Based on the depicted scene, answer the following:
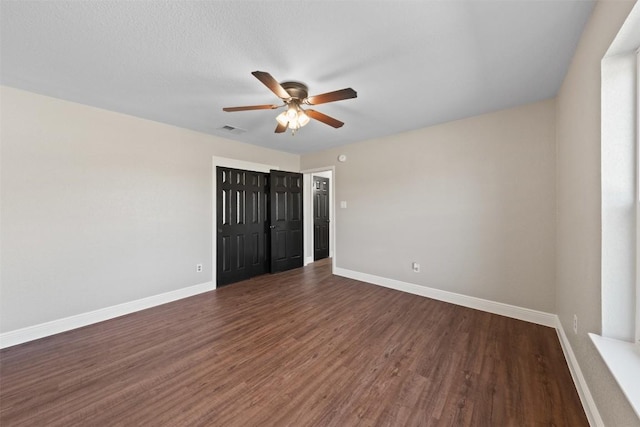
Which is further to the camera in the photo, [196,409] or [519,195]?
[519,195]

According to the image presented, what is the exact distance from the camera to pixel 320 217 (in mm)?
5793

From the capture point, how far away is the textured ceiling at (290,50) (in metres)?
1.38

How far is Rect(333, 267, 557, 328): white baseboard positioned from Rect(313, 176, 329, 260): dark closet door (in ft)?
5.46

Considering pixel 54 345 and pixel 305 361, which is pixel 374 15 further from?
pixel 54 345

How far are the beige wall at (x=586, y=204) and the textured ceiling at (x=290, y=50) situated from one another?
0.22m

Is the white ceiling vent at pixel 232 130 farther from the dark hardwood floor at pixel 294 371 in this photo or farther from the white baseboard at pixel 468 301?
the white baseboard at pixel 468 301

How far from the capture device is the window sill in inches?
37.0

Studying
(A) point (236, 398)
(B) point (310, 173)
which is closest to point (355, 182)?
(B) point (310, 173)

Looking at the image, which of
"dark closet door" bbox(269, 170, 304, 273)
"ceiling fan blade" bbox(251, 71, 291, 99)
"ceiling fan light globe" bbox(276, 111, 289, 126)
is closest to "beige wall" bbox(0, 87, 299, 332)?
"dark closet door" bbox(269, 170, 304, 273)

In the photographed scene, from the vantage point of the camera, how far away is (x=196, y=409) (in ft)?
4.95

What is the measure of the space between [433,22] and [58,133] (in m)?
3.63

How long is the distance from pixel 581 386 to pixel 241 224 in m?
4.20

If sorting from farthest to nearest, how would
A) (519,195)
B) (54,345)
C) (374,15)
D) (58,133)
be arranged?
(519,195) < (58,133) < (54,345) < (374,15)

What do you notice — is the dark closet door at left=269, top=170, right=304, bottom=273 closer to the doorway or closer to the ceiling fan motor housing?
the doorway
